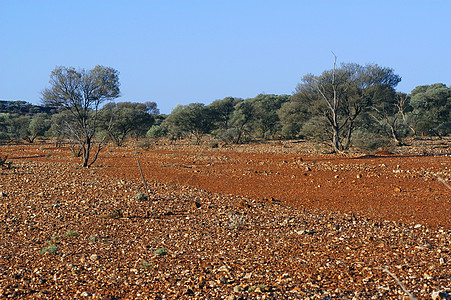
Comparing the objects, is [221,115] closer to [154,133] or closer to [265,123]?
[265,123]

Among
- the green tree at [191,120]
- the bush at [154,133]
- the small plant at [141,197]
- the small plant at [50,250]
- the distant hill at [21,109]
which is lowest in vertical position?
the small plant at [50,250]

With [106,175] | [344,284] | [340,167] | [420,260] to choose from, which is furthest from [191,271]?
[340,167]

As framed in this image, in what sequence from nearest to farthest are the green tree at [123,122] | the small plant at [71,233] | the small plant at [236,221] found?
the small plant at [71,233]
the small plant at [236,221]
the green tree at [123,122]

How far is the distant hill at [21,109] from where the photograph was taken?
323ft

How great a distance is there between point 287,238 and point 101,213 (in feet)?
18.2

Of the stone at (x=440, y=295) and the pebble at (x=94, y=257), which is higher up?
the stone at (x=440, y=295)

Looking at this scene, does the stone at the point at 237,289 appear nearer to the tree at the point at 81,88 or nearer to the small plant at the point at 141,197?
the small plant at the point at 141,197

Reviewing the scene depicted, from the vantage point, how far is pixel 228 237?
31.3ft

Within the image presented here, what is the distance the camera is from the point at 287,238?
9.25m

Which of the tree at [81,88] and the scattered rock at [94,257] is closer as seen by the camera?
the scattered rock at [94,257]

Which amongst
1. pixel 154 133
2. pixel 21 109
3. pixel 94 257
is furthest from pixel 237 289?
pixel 21 109

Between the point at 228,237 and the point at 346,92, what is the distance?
26.4 metres

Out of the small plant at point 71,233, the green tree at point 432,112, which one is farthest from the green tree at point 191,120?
the small plant at point 71,233

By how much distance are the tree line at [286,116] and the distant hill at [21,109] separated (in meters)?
37.3
